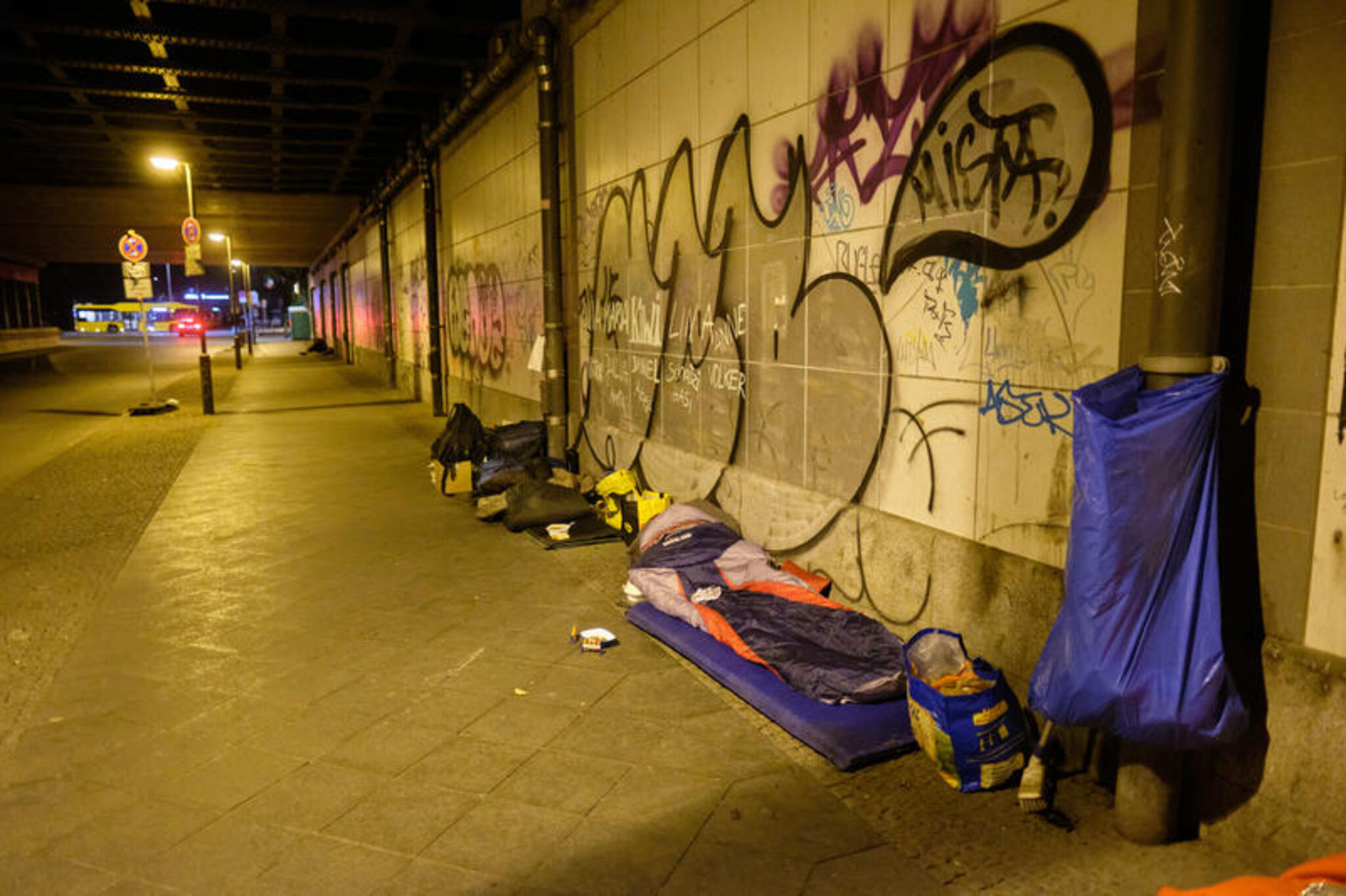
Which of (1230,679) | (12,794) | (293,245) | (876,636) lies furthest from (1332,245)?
(293,245)

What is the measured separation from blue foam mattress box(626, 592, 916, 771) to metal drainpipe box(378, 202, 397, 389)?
18.2 m

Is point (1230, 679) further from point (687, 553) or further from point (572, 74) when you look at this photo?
point (572, 74)

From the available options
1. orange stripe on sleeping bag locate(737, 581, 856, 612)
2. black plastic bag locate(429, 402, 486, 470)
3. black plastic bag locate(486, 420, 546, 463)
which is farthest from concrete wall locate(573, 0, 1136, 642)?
black plastic bag locate(429, 402, 486, 470)

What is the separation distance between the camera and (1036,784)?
9.87 ft

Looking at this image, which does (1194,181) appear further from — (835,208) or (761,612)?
(761,612)

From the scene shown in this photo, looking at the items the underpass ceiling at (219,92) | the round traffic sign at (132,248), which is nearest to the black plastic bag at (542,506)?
the underpass ceiling at (219,92)

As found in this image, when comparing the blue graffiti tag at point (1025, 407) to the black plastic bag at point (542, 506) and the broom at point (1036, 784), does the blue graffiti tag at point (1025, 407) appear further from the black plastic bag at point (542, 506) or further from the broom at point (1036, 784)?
the black plastic bag at point (542, 506)

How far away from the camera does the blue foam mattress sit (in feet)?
11.2

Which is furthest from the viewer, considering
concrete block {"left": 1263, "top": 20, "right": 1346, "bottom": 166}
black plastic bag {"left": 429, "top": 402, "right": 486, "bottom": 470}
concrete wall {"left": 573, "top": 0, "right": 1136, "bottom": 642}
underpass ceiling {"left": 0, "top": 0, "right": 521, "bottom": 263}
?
underpass ceiling {"left": 0, "top": 0, "right": 521, "bottom": 263}

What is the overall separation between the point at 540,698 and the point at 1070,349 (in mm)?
2716

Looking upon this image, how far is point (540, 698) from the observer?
4.07 m

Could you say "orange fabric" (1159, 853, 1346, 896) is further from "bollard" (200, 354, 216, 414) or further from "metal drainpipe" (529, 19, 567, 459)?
"bollard" (200, 354, 216, 414)

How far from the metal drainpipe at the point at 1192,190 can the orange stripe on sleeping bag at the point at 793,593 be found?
210 cm

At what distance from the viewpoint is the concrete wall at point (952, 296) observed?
8.58 feet
